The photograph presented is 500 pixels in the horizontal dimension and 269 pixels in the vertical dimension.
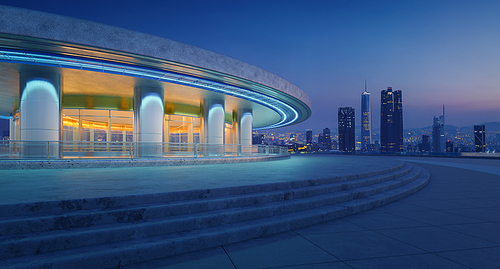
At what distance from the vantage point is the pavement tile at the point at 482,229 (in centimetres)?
410

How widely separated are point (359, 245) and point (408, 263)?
69 cm

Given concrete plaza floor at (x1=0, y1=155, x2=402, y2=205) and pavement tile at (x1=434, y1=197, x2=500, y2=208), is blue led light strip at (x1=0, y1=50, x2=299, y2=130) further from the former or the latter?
pavement tile at (x1=434, y1=197, x2=500, y2=208)

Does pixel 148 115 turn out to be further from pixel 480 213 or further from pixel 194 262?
pixel 480 213

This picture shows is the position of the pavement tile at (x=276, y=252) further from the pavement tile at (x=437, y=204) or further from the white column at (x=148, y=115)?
the white column at (x=148, y=115)

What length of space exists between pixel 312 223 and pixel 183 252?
8.42 ft

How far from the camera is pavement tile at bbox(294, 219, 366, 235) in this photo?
4.48m

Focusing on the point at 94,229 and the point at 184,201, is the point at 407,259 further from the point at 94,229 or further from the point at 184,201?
the point at 94,229

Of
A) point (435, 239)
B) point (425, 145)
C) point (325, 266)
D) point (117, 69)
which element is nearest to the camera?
point (325, 266)

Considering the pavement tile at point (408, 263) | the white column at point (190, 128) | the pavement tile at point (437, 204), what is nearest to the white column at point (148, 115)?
the white column at point (190, 128)

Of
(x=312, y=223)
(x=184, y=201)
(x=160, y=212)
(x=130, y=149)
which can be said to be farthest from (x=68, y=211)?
(x=130, y=149)

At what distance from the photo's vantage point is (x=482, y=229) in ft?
14.6

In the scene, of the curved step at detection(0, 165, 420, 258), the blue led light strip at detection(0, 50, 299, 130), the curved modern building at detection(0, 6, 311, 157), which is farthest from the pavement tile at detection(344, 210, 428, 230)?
the blue led light strip at detection(0, 50, 299, 130)

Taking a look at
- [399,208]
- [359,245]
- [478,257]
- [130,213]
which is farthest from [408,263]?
[130,213]

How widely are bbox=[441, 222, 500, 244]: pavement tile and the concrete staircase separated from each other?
5.79 ft
